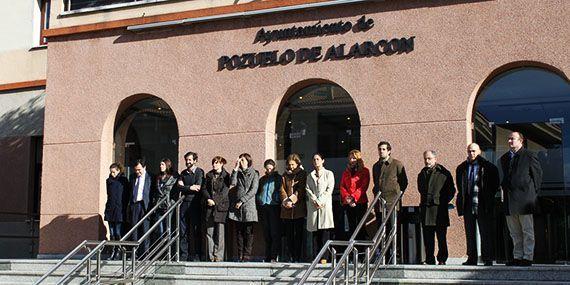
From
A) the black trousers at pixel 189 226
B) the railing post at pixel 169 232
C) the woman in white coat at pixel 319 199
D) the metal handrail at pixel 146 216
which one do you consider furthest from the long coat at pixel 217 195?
the woman in white coat at pixel 319 199

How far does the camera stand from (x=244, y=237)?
48.4 feet

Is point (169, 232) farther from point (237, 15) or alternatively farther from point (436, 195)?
point (436, 195)

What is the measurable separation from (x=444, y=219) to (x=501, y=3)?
12.5ft

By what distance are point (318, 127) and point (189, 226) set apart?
2871mm

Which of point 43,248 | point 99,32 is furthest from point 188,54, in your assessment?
point 43,248

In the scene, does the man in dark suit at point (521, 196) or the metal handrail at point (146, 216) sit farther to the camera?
the metal handrail at point (146, 216)

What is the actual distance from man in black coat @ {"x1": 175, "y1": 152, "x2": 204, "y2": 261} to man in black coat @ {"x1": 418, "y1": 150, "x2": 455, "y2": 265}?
153 inches

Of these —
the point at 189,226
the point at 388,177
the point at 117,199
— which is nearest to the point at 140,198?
the point at 117,199

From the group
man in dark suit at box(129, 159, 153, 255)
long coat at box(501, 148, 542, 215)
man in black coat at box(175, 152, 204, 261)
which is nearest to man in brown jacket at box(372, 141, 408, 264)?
long coat at box(501, 148, 542, 215)

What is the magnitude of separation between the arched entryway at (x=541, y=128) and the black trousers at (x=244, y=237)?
3920mm

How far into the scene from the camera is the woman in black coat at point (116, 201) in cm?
1574

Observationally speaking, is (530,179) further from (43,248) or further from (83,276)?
(43,248)

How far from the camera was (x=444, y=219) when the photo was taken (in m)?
13.0

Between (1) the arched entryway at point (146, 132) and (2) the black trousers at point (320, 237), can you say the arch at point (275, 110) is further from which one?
(2) the black trousers at point (320, 237)
